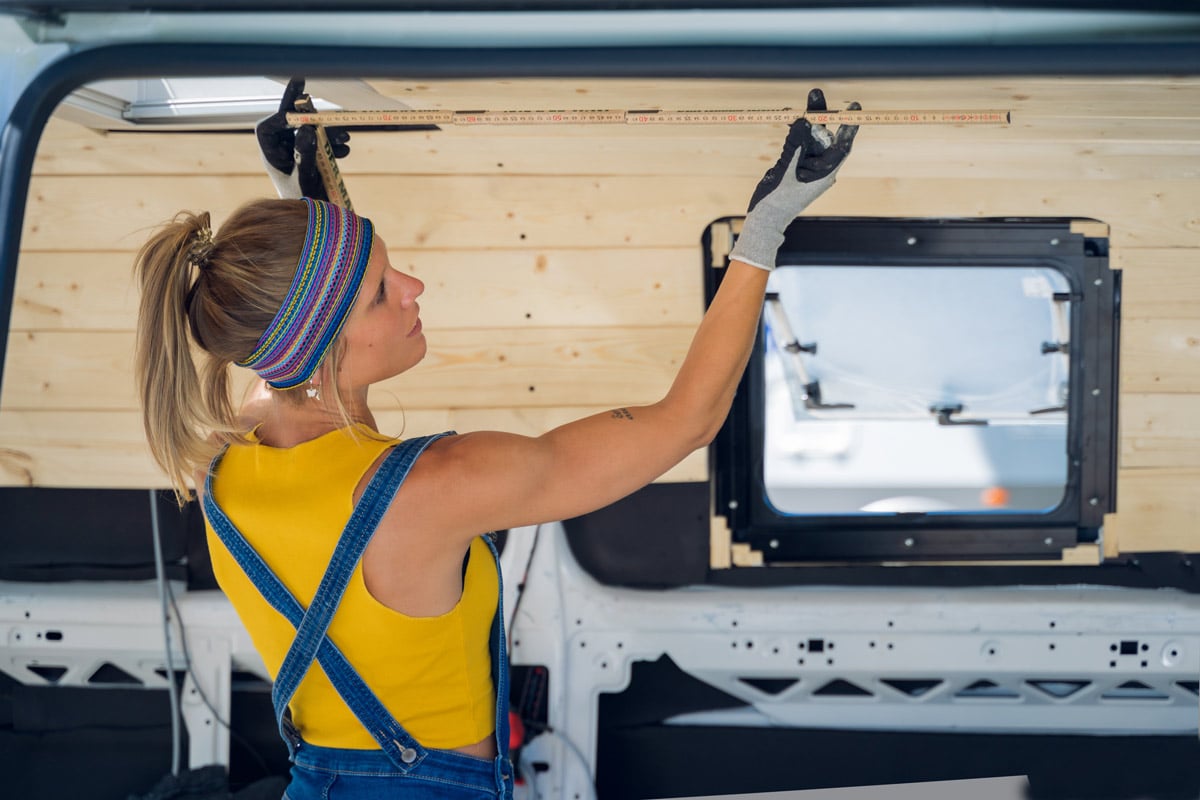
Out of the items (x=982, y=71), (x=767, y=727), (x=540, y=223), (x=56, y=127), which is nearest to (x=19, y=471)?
(x=56, y=127)

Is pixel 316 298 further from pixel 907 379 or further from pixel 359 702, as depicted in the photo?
pixel 907 379

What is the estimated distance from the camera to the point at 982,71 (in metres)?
0.84

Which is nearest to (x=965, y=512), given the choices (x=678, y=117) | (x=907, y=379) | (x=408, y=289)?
(x=907, y=379)

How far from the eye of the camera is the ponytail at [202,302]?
4.51 feet

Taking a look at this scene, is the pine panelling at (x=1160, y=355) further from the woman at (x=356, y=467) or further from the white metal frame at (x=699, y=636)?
the woman at (x=356, y=467)

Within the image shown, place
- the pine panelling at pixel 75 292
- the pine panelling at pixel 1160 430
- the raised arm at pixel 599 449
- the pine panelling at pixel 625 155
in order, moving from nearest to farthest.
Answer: the raised arm at pixel 599 449
the pine panelling at pixel 625 155
the pine panelling at pixel 75 292
the pine panelling at pixel 1160 430

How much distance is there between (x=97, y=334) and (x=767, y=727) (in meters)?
2.35

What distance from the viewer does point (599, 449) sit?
4.52 feet

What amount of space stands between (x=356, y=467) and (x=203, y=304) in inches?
13.1

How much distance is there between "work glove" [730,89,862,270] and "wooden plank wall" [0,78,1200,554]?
1.07 metres

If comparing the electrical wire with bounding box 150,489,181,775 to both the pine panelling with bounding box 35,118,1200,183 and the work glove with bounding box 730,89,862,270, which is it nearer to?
the pine panelling with bounding box 35,118,1200,183

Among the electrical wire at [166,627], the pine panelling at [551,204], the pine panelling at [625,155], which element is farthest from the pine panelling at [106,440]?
the pine panelling at [625,155]

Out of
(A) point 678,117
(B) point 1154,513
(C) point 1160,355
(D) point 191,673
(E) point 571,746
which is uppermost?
(A) point 678,117

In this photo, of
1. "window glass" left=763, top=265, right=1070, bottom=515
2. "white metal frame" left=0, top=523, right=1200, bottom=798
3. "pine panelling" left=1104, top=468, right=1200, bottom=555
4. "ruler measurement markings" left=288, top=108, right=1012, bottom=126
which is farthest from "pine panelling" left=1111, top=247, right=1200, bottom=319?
"ruler measurement markings" left=288, top=108, right=1012, bottom=126
